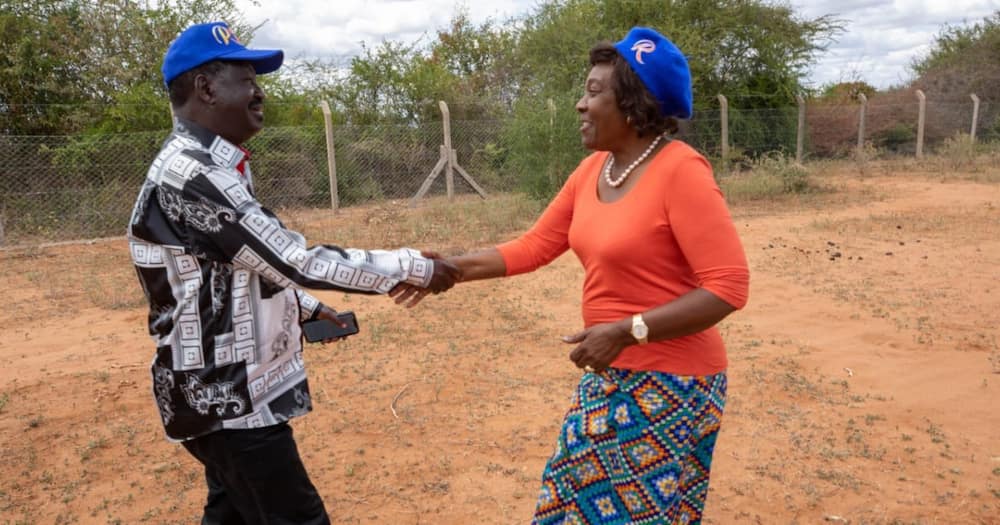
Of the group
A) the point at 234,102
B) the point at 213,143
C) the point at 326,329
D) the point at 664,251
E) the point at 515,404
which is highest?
the point at 234,102

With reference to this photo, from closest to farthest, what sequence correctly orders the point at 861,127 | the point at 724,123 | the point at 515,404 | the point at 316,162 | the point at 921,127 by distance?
the point at 515,404
the point at 316,162
the point at 724,123
the point at 861,127
the point at 921,127

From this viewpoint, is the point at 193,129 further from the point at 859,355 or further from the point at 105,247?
the point at 105,247

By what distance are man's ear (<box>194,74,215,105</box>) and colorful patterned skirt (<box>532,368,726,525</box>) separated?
1315 mm

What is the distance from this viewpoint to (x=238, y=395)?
6.99ft

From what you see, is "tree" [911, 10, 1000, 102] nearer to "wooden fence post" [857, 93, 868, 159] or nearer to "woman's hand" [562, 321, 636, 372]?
"wooden fence post" [857, 93, 868, 159]

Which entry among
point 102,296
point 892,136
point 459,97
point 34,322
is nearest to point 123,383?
point 34,322

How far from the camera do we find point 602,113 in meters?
2.24

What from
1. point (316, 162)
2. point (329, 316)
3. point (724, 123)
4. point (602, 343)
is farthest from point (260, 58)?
point (724, 123)

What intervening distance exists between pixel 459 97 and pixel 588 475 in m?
16.1

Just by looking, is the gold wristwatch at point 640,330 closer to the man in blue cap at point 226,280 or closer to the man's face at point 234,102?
the man in blue cap at point 226,280

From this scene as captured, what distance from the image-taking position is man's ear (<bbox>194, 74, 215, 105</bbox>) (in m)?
2.15

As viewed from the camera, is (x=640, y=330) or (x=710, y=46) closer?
(x=640, y=330)

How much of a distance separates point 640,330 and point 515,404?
115 inches

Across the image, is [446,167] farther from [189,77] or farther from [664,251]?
[664,251]
